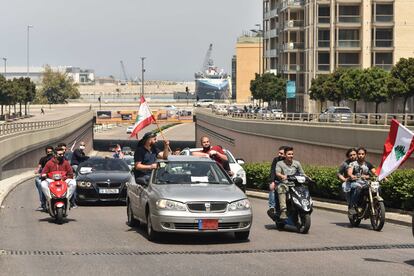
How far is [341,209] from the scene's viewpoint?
2059cm

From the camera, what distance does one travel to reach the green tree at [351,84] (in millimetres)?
72500

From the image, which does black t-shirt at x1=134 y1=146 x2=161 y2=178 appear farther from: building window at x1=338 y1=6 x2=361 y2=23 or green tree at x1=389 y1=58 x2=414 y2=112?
building window at x1=338 y1=6 x2=361 y2=23

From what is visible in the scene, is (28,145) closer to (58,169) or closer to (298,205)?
(58,169)

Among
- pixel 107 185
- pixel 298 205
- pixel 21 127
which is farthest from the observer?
pixel 21 127

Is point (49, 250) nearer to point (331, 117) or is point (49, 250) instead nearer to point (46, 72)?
point (331, 117)

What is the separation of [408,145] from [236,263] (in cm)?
369

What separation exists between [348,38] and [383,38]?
4.08 meters

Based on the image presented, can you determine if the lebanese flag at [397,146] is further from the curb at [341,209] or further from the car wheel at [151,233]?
the car wheel at [151,233]

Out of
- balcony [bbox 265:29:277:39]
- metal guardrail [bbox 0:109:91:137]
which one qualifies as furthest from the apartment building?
metal guardrail [bbox 0:109:91:137]

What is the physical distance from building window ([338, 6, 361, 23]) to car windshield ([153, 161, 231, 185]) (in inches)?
3003

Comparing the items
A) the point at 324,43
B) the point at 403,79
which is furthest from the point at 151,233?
the point at 324,43

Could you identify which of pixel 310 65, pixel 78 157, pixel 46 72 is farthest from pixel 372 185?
pixel 46 72

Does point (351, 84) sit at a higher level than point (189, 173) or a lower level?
higher

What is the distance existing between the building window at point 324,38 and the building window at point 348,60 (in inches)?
80.8
